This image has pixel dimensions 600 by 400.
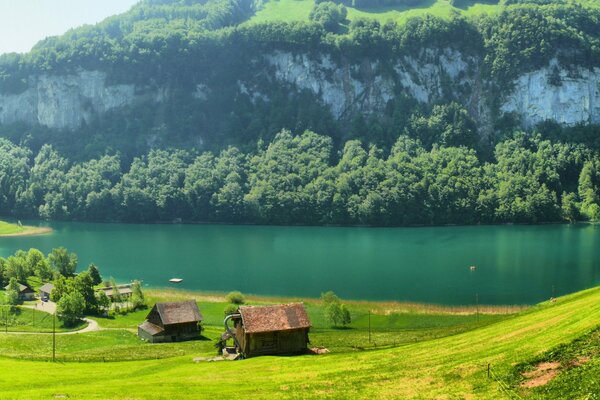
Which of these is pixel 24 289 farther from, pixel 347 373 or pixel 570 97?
pixel 570 97

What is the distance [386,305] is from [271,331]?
92.1 feet

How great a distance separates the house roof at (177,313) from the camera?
6248 cm

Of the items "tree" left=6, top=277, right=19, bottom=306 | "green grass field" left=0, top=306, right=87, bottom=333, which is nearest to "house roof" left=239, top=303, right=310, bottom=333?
"green grass field" left=0, top=306, right=87, bottom=333

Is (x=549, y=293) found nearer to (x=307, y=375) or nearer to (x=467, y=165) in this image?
(x=307, y=375)

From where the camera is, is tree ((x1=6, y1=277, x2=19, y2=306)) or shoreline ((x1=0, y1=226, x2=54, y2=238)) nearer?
tree ((x1=6, y1=277, x2=19, y2=306))

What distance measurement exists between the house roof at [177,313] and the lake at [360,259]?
20876 mm

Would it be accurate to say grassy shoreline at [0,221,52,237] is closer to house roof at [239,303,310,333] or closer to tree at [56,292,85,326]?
tree at [56,292,85,326]

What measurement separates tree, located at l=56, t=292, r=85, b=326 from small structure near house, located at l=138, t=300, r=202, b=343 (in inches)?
391

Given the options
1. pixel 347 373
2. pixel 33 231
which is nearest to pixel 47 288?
pixel 347 373

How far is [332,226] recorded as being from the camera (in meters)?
174

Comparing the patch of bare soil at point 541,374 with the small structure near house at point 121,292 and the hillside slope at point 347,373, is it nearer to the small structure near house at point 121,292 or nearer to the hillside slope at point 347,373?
the hillside slope at point 347,373

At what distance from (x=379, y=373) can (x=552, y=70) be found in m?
188

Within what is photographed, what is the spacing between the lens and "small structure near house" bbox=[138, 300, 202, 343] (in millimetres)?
61969

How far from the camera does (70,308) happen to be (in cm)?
6875
